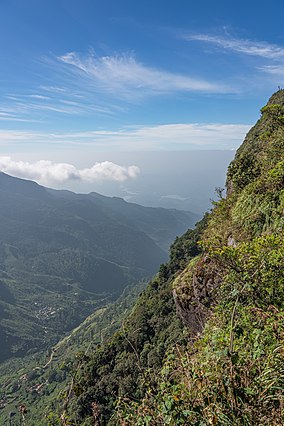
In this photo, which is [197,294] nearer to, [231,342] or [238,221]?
[238,221]

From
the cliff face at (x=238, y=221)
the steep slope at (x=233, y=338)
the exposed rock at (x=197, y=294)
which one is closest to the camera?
the steep slope at (x=233, y=338)

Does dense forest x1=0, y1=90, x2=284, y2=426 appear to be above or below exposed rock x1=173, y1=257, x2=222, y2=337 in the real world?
above

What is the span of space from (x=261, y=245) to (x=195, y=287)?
19.2 feet

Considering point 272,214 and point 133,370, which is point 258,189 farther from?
point 133,370

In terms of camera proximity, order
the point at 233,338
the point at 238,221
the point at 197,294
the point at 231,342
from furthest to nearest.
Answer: the point at 197,294 < the point at 238,221 < the point at 233,338 < the point at 231,342

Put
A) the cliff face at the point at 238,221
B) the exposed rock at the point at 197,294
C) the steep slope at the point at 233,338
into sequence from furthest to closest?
the exposed rock at the point at 197,294
the cliff face at the point at 238,221
the steep slope at the point at 233,338

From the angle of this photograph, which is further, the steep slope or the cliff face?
the cliff face

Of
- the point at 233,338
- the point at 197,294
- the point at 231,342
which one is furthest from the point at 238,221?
the point at 231,342

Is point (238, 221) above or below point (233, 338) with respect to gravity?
above

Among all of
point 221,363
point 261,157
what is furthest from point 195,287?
point 221,363

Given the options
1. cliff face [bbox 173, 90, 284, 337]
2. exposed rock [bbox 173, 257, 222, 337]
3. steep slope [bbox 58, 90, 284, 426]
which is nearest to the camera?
steep slope [bbox 58, 90, 284, 426]

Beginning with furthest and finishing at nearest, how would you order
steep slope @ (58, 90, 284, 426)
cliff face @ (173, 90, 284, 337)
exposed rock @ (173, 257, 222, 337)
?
exposed rock @ (173, 257, 222, 337), cliff face @ (173, 90, 284, 337), steep slope @ (58, 90, 284, 426)

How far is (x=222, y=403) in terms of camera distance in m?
3.01

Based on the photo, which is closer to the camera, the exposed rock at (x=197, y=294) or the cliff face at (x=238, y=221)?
the cliff face at (x=238, y=221)
